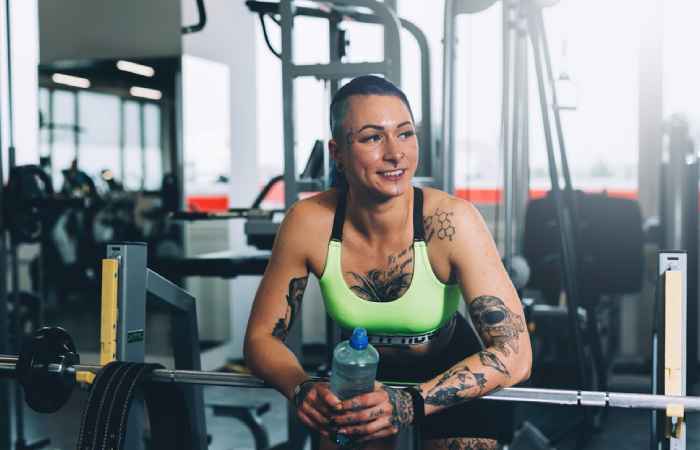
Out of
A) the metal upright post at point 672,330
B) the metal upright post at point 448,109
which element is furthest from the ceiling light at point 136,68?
the metal upright post at point 672,330

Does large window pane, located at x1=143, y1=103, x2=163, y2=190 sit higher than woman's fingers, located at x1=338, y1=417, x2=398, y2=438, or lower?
higher

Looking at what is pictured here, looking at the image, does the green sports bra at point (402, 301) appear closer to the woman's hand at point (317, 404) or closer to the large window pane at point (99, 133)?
the woman's hand at point (317, 404)

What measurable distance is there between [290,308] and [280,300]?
28mm

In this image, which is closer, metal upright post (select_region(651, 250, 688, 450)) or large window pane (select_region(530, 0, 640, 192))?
metal upright post (select_region(651, 250, 688, 450))

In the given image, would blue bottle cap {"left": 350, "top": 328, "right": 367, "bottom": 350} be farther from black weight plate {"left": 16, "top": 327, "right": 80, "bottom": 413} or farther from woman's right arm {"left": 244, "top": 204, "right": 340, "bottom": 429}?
black weight plate {"left": 16, "top": 327, "right": 80, "bottom": 413}

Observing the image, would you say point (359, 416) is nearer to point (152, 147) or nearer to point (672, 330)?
point (672, 330)

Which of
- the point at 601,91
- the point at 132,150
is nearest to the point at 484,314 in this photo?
the point at 601,91

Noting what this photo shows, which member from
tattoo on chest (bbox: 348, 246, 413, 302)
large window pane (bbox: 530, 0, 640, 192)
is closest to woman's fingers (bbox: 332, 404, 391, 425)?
tattoo on chest (bbox: 348, 246, 413, 302)

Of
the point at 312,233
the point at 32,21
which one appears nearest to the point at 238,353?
the point at 32,21

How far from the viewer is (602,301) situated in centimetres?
358

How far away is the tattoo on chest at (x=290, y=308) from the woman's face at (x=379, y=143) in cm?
25

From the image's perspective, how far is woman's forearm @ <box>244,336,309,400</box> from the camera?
1.38 m

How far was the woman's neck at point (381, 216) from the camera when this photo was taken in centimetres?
151

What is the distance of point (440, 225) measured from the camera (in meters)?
1.48
